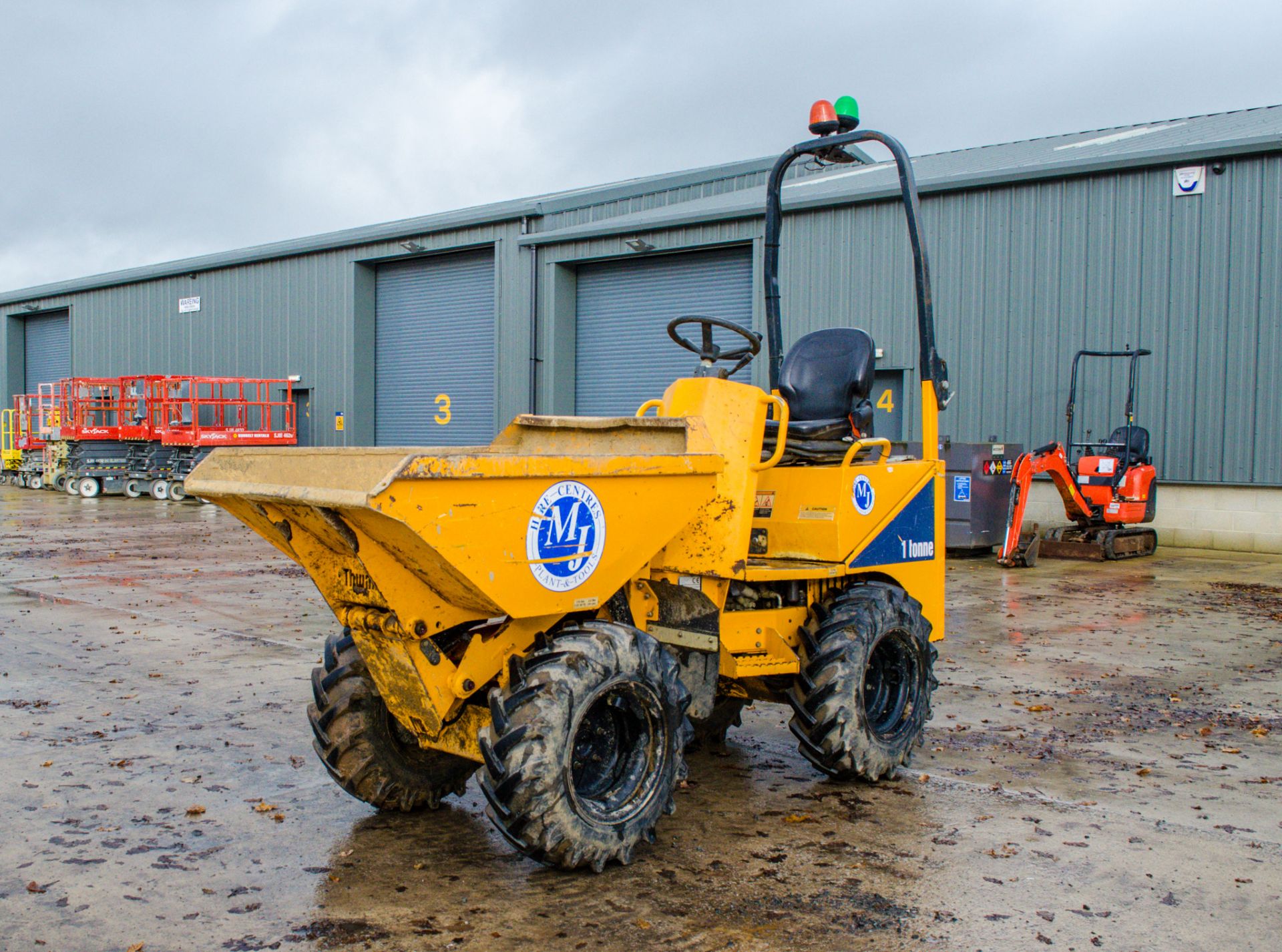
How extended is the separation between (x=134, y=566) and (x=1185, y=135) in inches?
623

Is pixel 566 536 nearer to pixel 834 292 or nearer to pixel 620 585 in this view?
pixel 620 585

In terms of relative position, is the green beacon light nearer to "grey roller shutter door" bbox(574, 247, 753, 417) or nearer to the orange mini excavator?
the orange mini excavator

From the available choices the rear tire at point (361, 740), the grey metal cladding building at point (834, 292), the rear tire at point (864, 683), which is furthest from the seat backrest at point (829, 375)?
the grey metal cladding building at point (834, 292)

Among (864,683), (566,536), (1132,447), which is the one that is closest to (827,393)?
(864,683)

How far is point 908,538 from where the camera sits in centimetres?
524

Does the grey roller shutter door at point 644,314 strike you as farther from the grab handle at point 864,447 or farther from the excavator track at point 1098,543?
the grab handle at point 864,447

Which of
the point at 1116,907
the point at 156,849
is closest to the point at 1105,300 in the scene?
the point at 1116,907

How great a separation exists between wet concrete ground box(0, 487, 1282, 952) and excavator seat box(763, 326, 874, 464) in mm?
1443

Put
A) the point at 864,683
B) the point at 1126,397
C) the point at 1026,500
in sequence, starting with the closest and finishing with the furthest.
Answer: the point at 864,683 → the point at 1026,500 → the point at 1126,397

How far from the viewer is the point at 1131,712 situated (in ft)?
20.0

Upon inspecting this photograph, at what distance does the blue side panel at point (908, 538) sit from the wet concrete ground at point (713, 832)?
92cm

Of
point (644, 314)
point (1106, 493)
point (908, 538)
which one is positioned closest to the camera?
point (908, 538)

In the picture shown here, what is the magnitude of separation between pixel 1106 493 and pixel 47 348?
3404 cm

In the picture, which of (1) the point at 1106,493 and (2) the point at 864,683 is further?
(1) the point at 1106,493
